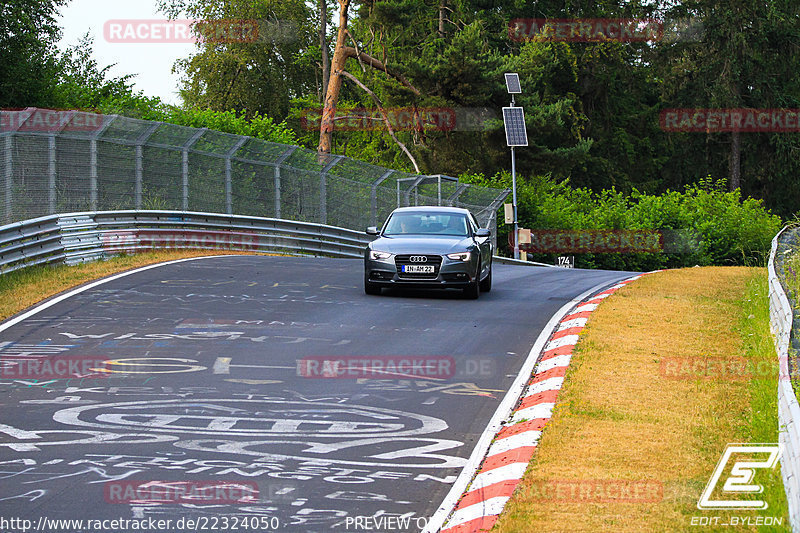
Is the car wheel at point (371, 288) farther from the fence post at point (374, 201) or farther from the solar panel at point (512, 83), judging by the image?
the solar panel at point (512, 83)

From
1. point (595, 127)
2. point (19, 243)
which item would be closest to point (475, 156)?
point (595, 127)

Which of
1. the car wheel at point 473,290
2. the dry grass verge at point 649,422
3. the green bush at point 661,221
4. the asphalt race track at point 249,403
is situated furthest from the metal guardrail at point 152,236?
the green bush at point 661,221

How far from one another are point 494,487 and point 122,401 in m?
4.05

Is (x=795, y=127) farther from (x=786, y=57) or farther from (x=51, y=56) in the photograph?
(x=51, y=56)

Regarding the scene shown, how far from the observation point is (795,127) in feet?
221

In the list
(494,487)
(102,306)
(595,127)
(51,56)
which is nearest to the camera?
(494,487)

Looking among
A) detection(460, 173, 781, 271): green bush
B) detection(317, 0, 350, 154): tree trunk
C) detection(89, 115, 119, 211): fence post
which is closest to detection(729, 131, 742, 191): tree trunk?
detection(460, 173, 781, 271): green bush

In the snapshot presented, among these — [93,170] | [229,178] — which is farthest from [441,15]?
[93,170]

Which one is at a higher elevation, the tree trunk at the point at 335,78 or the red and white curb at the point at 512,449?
the tree trunk at the point at 335,78

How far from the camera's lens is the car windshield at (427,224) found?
18.0 metres

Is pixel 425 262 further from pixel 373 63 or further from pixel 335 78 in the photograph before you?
pixel 373 63

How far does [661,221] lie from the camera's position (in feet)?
168

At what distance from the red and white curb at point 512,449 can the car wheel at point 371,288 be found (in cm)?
547

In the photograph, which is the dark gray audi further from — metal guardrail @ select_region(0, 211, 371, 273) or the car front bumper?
metal guardrail @ select_region(0, 211, 371, 273)
